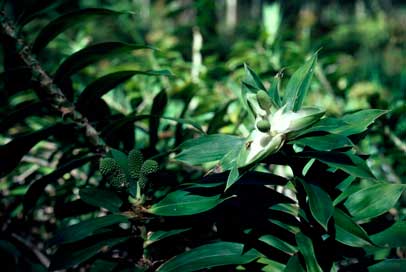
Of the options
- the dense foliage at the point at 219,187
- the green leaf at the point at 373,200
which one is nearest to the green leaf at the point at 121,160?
the dense foliage at the point at 219,187

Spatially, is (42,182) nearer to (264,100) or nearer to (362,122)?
(264,100)

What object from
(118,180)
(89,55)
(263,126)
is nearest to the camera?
(263,126)

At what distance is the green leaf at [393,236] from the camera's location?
526 millimetres

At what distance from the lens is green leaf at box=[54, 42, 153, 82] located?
0.70m

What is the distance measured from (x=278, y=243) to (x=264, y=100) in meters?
0.21

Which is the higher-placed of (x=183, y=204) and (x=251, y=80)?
(x=251, y=80)

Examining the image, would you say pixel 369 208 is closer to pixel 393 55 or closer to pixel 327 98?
pixel 327 98

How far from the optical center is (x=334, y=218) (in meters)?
0.52

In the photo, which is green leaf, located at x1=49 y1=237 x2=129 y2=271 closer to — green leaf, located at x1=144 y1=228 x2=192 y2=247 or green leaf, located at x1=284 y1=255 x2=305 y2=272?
green leaf, located at x1=144 y1=228 x2=192 y2=247

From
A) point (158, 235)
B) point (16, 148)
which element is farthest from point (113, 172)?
point (16, 148)

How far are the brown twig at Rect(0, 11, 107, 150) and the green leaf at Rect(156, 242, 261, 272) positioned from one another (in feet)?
0.94

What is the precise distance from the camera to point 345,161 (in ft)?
1.62

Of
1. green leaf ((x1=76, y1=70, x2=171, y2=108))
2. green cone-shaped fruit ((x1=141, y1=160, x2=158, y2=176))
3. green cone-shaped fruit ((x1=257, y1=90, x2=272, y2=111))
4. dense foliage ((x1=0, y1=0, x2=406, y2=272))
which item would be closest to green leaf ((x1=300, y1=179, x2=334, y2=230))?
dense foliage ((x1=0, y1=0, x2=406, y2=272))

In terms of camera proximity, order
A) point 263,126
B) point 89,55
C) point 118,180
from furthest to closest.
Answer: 1. point 89,55
2. point 118,180
3. point 263,126
